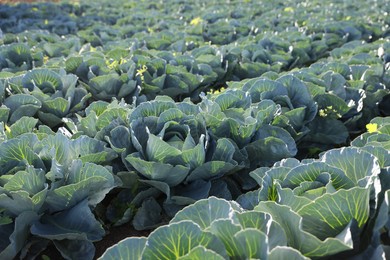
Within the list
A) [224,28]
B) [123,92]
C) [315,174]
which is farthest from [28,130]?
[224,28]

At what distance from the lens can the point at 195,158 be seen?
256 centimetres

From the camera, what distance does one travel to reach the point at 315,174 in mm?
1919

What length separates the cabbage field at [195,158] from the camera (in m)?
1.66

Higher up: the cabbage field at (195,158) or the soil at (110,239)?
the cabbage field at (195,158)

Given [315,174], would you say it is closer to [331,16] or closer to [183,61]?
[183,61]

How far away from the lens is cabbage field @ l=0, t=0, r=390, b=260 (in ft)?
5.44

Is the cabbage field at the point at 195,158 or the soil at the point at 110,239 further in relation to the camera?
the soil at the point at 110,239

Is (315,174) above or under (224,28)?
above

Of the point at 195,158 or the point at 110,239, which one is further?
the point at 110,239

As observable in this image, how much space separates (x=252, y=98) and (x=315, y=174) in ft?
4.87

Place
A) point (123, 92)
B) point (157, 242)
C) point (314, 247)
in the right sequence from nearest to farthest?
point (157, 242) → point (314, 247) → point (123, 92)

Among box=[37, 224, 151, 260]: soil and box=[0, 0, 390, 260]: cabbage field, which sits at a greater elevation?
box=[0, 0, 390, 260]: cabbage field

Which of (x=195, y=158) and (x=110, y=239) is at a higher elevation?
(x=195, y=158)

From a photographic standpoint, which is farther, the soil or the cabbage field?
the soil
